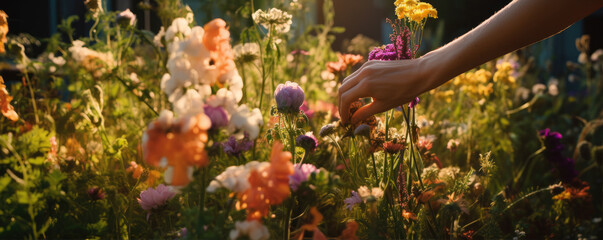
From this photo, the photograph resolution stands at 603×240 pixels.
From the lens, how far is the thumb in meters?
0.95

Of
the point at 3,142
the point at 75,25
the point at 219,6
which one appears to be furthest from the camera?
the point at 75,25

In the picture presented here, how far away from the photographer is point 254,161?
74 centimetres

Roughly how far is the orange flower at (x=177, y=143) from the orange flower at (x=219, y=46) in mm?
89

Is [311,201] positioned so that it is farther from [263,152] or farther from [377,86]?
[263,152]

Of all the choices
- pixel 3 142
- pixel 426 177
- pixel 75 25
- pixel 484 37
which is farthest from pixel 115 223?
pixel 75 25

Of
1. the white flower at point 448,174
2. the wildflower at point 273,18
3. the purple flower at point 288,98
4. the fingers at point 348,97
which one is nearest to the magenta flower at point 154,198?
the purple flower at point 288,98

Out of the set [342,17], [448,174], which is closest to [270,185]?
[448,174]

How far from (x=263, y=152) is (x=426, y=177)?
49cm

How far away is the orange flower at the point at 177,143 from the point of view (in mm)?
616

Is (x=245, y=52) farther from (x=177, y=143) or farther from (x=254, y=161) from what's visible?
(x=177, y=143)

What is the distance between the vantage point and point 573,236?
139cm

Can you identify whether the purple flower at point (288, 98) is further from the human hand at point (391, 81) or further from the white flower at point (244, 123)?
the white flower at point (244, 123)

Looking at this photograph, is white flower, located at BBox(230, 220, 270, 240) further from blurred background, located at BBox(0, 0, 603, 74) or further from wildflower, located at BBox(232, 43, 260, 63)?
blurred background, located at BBox(0, 0, 603, 74)

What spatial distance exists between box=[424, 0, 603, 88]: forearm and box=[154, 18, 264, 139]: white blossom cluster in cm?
41
